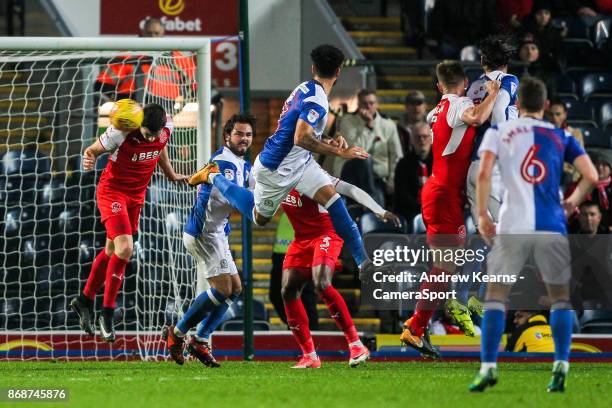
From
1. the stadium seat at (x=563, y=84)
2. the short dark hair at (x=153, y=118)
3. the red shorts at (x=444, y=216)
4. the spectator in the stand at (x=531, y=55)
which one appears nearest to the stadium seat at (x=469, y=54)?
the spectator in the stand at (x=531, y=55)

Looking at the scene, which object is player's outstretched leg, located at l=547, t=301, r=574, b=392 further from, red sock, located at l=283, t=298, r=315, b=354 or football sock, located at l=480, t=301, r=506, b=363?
red sock, located at l=283, t=298, r=315, b=354

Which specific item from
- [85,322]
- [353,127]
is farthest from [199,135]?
[353,127]

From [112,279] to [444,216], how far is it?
2.86 metres

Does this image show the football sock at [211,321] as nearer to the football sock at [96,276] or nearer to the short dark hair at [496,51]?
the football sock at [96,276]

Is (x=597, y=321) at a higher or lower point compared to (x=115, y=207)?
lower

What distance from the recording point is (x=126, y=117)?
10.4 meters

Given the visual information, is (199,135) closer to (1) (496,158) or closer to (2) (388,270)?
(2) (388,270)

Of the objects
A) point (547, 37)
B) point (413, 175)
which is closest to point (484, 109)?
point (413, 175)

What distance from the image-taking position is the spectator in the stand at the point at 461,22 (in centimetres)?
1714

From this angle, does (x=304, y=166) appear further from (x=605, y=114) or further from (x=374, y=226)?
→ (x=605, y=114)

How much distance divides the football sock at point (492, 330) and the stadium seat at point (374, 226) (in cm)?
606

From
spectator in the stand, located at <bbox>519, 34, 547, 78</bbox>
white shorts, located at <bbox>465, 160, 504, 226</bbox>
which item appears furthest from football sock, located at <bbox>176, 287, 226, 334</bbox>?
spectator in the stand, located at <bbox>519, 34, 547, 78</bbox>

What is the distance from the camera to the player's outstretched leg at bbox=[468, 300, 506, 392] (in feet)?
23.8

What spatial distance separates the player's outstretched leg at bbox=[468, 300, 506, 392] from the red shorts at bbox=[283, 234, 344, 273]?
278cm
